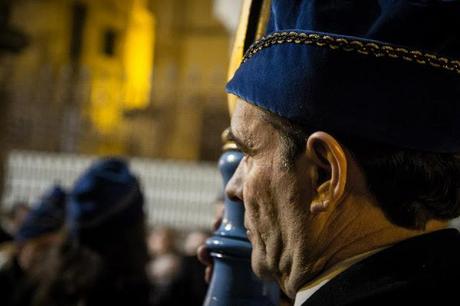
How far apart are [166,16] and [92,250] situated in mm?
24331

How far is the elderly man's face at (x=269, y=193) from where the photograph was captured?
1425mm

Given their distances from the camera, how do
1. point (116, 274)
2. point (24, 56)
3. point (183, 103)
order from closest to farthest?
point (116, 274)
point (183, 103)
point (24, 56)

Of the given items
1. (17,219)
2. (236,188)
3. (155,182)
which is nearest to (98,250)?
(236,188)

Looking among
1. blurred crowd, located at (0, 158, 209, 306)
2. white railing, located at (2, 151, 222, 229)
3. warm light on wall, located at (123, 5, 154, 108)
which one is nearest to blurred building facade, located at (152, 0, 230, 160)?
warm light on wall, located at (123, 5, 154, 108)

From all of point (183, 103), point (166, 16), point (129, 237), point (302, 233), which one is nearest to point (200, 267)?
point (129, 237)

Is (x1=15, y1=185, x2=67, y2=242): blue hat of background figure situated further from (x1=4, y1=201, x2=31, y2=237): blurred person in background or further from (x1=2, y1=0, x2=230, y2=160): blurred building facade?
(x1=2, y1=0, x2=230, y2=160): blurred building facade

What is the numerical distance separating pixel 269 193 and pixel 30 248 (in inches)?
117

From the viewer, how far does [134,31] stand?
2748 centimetres

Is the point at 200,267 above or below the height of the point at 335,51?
below

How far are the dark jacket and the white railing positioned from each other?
479 inches

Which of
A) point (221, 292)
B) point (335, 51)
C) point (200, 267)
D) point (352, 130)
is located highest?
point (335, 51)

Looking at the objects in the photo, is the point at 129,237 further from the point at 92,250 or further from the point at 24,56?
the point at 24,56

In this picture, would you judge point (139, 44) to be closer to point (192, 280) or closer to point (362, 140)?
point (192, 280)

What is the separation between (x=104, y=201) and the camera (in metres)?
3.60
